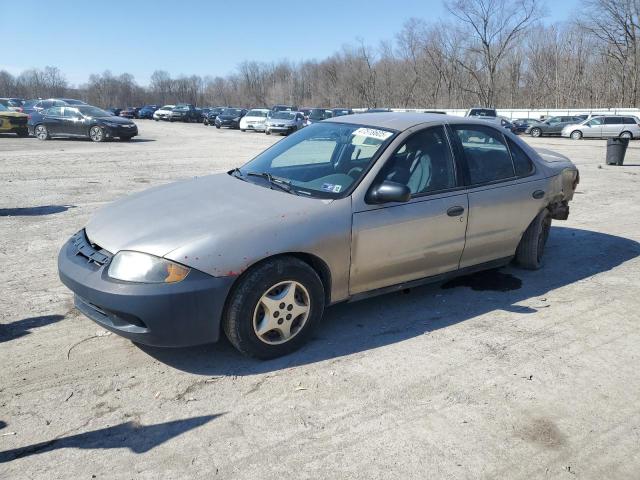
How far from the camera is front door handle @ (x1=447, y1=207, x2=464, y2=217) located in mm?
4411

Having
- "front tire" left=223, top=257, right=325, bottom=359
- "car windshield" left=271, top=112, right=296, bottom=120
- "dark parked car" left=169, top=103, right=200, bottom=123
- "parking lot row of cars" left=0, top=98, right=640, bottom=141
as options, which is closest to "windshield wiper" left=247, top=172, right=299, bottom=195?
"front tire" left=223, top=257, right=325, bottom=359

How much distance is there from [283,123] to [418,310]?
29.4 meters

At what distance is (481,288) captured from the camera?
5160mm

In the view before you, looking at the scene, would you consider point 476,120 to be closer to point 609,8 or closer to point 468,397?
point 468,397

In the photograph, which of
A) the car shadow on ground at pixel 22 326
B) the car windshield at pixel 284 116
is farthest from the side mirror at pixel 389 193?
the car windshield at pixel 284 116

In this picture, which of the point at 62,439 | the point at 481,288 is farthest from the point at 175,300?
the point at 481,288

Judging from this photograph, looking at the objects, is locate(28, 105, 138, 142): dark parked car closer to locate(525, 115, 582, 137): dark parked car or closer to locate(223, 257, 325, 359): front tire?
locate(223, 257, 325, 359): front tire

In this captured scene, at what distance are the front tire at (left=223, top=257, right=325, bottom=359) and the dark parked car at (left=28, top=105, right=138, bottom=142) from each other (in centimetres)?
2149

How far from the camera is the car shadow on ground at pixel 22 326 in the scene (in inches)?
156

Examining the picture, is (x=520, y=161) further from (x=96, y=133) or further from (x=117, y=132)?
(x=96, y=133)

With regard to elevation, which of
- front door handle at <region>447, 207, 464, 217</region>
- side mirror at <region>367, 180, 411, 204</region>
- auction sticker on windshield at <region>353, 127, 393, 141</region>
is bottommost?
front door handle at <region>447, 207, 464, 217</region>

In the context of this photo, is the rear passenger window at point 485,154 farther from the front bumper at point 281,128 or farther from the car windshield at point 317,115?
the car windshield at point 317,115

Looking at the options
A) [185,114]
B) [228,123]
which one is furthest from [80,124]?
[185,114]

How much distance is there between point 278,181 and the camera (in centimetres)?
429
